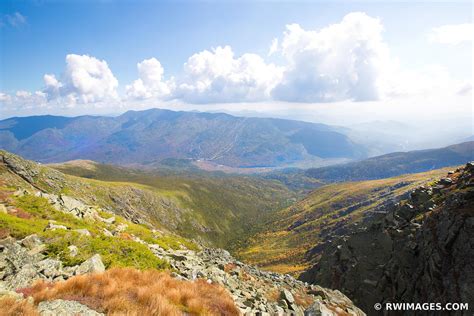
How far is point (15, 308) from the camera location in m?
8.58

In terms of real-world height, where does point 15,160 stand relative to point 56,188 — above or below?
above

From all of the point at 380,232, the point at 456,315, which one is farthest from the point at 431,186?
the point at 456,315

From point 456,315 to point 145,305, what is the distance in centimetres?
2712

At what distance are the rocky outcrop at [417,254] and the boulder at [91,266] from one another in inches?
1192

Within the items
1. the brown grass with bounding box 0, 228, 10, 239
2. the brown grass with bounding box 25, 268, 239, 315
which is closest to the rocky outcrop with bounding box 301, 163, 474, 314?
the brown grass with bounding box 25, 268, 239, 315

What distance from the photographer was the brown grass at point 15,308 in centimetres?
820

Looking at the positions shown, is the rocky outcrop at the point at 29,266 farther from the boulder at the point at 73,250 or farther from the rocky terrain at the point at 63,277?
the boulder at the point at 73,250

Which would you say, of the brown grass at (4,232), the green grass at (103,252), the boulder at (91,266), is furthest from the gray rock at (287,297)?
the brown grass at (4,232)

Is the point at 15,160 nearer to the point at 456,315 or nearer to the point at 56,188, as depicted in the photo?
the point at 56,188

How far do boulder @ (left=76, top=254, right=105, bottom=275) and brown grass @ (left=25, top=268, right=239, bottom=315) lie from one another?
1780 millimetres

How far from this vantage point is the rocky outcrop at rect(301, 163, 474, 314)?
26391 millimetres

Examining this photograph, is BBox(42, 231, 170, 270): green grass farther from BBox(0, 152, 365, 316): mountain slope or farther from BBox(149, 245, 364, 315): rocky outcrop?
BBox(149, 245, 364, 315): rocky outcrop

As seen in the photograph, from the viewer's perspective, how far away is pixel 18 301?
9227 mm

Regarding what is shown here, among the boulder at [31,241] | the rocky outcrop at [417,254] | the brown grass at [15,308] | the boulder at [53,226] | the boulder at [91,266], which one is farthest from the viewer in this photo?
the rocky outcrop at [417,254]
